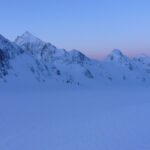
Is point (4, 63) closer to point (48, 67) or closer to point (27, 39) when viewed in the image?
point (48, 67)

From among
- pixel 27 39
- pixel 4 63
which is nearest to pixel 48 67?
pixel 4 63

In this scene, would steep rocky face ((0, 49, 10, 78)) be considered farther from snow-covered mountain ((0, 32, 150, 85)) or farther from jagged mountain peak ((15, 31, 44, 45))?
jagged mountain peak ((15, 31, 44, 45))

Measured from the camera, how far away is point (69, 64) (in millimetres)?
159625

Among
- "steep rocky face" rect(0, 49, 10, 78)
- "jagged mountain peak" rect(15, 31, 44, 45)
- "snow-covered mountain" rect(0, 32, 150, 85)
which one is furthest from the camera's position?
"jagged mountain peak" rect(15, 31, 44, 45)

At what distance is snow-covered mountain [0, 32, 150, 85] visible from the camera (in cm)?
10144

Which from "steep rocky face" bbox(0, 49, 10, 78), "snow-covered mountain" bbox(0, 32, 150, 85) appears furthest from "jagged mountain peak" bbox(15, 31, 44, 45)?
"steep rocky face" bbox(0, 49, 10, 78)

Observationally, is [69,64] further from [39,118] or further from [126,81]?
[39,118]

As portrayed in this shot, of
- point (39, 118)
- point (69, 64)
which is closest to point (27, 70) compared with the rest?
point (69, 64)

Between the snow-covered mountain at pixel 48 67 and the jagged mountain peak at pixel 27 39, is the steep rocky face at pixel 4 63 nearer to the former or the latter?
the snow-covered mountain at pixel 48 67

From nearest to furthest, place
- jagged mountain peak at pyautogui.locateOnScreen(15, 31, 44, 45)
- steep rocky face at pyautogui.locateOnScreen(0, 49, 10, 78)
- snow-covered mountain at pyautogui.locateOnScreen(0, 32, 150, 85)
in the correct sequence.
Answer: steep rocky face at pyautogui.locateOnScreen(0, 49, 10, 78)
snow-covered mountain at pyautogui.locateOnScreen(0, 32, 150, 85)
jagged mountain peak at pyautogui.locateOnScreen(15, 31, 44, 45)

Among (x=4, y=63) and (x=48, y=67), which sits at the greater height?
(x=48, y=67)

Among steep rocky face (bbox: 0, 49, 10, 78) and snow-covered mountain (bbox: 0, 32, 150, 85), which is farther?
snow-covered mountain (bbox: 0, 32, 150, 85)

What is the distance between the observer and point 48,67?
12494 cm

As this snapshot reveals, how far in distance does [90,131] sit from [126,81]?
160m
